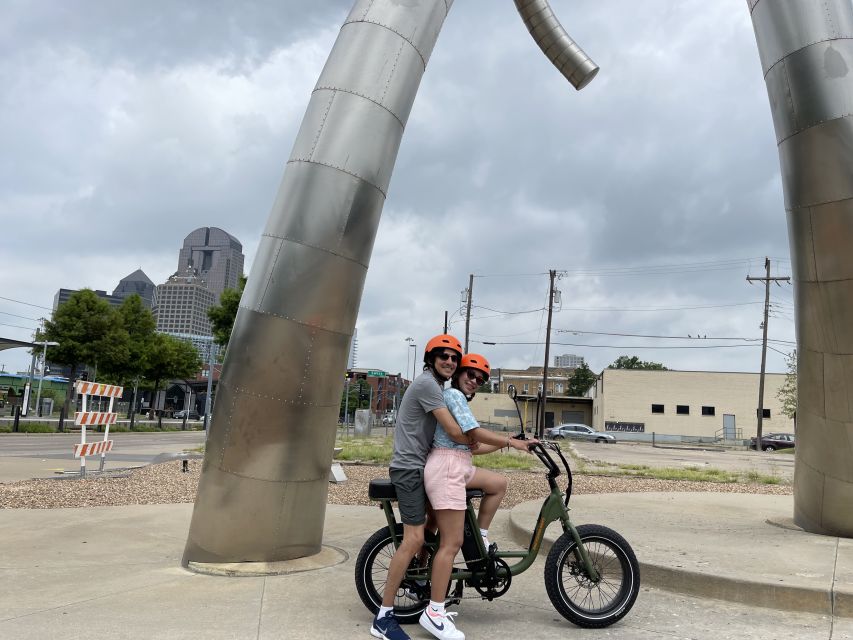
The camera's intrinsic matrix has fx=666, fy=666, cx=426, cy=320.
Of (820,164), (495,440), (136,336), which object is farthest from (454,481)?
(136,336)

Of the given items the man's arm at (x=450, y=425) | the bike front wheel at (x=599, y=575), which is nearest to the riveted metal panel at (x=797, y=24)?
the bike front wheel at (x=599, y=575)

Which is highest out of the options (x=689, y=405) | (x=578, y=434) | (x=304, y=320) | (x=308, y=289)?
(x=689, y=405)

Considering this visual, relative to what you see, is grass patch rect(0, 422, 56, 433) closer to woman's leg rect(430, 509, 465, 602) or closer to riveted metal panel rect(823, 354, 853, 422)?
woman's leg rect(430, 509, 465, 602)

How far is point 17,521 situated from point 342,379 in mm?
4445

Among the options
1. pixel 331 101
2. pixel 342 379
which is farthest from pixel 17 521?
pixel 331 101

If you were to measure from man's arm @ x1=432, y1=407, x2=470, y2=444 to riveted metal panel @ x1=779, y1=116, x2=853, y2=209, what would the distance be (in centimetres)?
493

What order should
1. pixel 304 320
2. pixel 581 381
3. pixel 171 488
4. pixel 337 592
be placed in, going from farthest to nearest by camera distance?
pixel 581 381 < pixel 171 488 < pixel 304 320 < pixel 337 592

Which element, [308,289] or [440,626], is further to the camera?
[308,289]

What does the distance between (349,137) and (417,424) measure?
3.01 m

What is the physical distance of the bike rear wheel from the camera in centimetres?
399

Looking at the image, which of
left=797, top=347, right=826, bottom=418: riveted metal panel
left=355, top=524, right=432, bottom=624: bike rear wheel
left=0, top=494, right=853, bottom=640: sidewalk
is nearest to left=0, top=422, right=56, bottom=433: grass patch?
left=0, top=494, right=853, bottom=640: sidewalk

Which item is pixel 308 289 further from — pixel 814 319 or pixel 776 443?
pixel 776 443

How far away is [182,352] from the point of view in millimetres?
45625

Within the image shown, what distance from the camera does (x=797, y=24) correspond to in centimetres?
687
